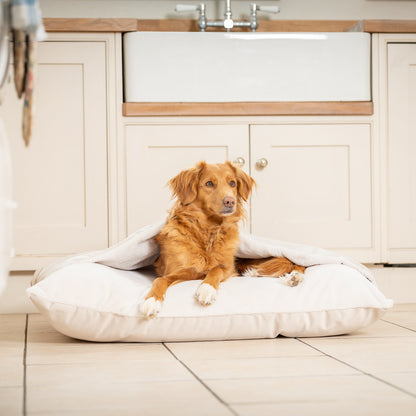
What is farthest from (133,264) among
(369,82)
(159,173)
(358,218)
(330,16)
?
(330,16)

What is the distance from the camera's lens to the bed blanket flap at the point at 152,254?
2.47 meters

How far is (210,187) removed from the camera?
246 cm

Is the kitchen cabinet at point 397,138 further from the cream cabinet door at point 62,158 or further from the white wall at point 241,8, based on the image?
the cream cabinet door at point 62,158

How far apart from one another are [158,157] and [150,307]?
101cm

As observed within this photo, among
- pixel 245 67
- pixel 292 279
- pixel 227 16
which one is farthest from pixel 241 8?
pixel 292 279

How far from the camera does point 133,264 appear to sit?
8.43 feet

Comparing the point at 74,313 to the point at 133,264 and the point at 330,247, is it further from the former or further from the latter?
the point at 330,247

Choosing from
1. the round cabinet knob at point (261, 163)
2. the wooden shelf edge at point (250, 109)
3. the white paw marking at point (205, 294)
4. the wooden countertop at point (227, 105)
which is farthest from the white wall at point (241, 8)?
the white paw marking at point (205, 294)

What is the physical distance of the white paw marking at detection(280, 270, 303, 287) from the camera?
238cm

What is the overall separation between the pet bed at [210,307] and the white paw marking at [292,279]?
0.03 m

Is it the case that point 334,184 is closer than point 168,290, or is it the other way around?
point 168,290

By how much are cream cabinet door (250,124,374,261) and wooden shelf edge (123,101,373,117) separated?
64mm

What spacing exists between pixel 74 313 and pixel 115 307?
0.12 metres

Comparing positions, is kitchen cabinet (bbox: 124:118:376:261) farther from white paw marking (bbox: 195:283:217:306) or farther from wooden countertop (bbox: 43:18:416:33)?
white paw marking (bbox: 195:283:217:306)
